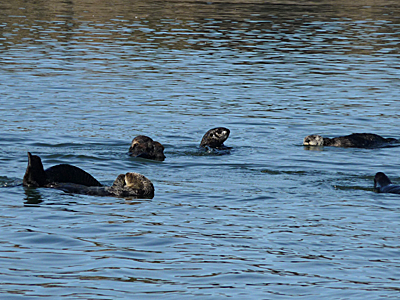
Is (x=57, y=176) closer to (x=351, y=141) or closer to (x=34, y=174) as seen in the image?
(x=34, y=174)

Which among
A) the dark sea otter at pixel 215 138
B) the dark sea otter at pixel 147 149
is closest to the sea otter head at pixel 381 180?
the dark sea otter at pixel 215 138

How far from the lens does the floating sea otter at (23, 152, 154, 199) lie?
33.1 ft

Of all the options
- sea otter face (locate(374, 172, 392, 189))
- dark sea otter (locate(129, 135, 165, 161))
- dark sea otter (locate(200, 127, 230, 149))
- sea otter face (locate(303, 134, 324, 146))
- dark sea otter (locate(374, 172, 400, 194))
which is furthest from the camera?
sea otter face (locate(303, 134, 324, 146))

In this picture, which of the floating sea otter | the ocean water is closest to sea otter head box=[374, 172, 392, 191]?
the ocean water

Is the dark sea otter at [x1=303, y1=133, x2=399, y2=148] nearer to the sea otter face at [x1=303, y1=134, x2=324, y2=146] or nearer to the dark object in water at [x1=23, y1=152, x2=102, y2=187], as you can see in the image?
the sea otter face at [x1=303, y1=134, x2=324, y2=146]

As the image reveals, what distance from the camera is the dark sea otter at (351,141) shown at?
13.9 m

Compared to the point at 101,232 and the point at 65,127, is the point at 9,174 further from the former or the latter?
the point at 65,127

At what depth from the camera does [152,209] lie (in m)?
9.56

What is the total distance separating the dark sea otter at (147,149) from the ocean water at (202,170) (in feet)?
0.52

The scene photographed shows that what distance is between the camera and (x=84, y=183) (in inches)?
404

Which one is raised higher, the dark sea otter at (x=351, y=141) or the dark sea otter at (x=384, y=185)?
the dark sea otter at (x=351, y=141)

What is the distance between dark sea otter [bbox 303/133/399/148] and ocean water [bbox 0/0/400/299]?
0.77 ft

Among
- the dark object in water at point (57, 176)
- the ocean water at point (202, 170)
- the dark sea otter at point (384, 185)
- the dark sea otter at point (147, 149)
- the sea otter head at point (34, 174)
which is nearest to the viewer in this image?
the ocean water at point (202, 170)

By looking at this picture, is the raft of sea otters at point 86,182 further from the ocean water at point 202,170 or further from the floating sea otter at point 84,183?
the ocean water at point 202,170
